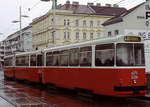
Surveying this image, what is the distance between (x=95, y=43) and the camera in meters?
14.7

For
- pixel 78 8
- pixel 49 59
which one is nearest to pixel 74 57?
pixel 49 59

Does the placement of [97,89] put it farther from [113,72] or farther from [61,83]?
[61,83]

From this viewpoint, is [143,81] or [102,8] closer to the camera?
[143,81]

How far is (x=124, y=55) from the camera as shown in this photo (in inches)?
524

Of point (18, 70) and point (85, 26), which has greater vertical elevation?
point (85, 26)

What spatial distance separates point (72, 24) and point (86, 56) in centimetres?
5992

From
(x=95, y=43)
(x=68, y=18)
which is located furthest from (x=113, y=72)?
(x=68, y=18)

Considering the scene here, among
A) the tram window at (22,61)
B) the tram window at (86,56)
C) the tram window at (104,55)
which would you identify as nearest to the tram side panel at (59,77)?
the tram window at (86,56)

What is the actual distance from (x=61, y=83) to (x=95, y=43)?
4932 millimetres

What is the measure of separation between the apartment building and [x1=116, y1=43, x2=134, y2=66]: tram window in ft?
187

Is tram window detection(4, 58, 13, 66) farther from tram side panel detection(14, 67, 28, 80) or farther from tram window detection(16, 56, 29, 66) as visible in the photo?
tram window detection(16, 56, 29, 66)

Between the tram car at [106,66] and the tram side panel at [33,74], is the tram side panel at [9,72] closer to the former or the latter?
the tram side panel at [33,74]

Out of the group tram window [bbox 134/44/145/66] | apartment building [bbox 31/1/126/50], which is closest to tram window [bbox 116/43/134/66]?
tram window [bbox 134/44/145/66]

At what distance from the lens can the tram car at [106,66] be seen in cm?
1317
